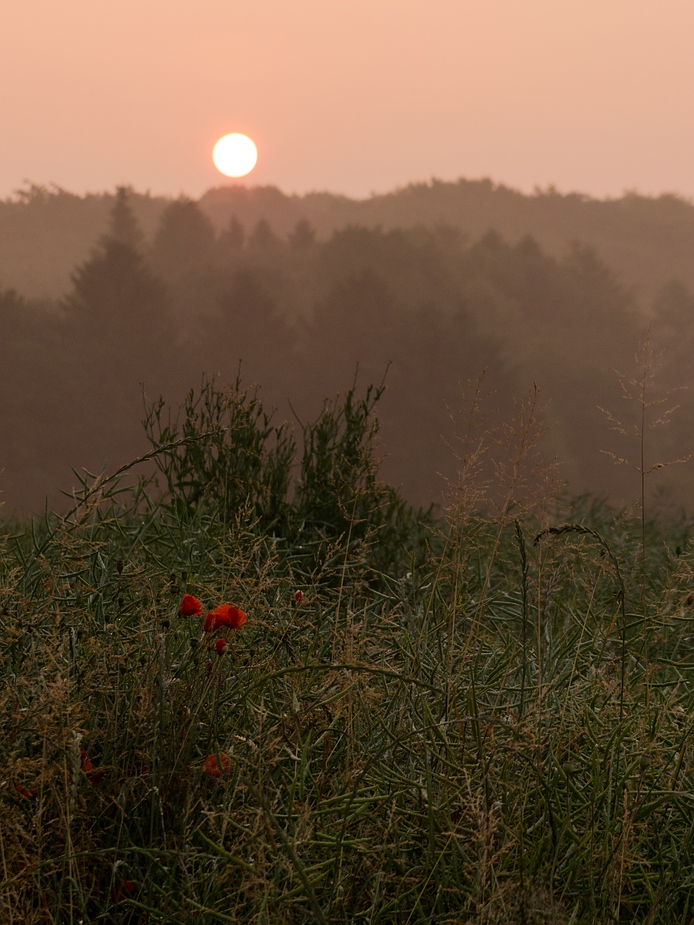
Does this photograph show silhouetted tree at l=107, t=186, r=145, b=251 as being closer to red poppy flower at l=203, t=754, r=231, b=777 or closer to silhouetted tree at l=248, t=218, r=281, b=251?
silhouetted tree at l=248, t=218, r=281, b=251

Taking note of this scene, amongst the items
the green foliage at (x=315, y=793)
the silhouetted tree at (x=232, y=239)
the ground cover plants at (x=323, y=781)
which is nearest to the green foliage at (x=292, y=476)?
the ground cover plants at (x=323, y=781)

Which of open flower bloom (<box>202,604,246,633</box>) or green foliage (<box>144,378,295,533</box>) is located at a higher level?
green foliage (<box>144,378,295,533</box>)

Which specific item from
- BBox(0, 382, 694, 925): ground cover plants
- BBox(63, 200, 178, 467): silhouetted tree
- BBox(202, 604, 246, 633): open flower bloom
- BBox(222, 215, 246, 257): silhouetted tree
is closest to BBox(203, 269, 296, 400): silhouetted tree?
BBox(63, 200, 178, 467): silhouetted tree

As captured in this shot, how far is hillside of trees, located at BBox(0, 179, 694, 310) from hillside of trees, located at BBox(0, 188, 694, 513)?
2.68ft

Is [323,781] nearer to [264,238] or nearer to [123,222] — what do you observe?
[123,222]

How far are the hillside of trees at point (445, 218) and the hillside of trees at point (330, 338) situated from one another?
816 millimetres

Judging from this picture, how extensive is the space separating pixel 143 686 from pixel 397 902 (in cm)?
70

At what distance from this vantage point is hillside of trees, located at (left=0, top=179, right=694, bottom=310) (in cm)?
4169

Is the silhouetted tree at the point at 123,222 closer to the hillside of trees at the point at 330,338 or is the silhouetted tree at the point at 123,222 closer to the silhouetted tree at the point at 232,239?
the hillside of trees at the point at 330,338

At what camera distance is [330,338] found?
31641 millimetres

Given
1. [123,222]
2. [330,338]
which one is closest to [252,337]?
[330,338]

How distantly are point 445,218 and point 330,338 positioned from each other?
17.4 metres

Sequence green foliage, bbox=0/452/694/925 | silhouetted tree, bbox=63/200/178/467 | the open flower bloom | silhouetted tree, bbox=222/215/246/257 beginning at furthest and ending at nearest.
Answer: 1. silhouetted tree, bbox=222/215/246/257
2. silhouetted tree, bbox=63/200/178/467
3. the open flower bloom
4. green foliage, bbox=0/452/694/925

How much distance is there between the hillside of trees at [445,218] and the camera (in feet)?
137
